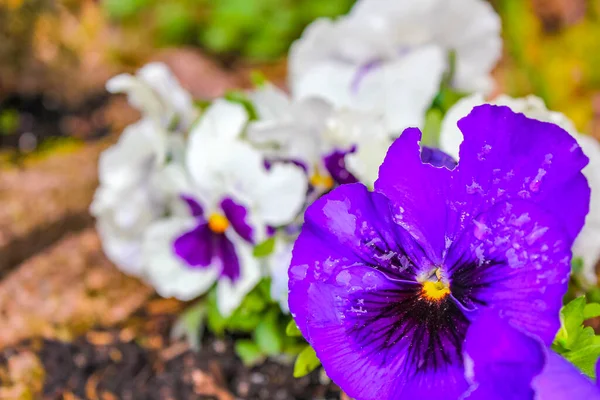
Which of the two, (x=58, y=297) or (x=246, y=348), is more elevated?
(x=246, y=348)

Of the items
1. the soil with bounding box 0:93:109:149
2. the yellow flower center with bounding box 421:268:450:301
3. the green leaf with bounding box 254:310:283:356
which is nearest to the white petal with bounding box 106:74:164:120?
the green leaf with bounding box 254:310:283:356

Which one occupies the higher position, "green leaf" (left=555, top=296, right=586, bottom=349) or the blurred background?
"green leaf" (left=555, top=296, right=586, bottom=349)

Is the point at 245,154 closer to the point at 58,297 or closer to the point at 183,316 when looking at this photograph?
the point at 183,316

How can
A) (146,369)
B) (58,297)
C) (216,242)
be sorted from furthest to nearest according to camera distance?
(58,297) < (146,369) < (216,242)

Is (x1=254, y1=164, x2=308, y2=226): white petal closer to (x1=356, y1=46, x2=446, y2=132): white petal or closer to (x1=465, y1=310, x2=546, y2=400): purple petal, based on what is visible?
(x1=356, y1=46, x2=446, y2=132): white petal

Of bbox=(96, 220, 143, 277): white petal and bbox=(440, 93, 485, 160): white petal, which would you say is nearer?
bbox=(440, 93, 485, 160): white petal

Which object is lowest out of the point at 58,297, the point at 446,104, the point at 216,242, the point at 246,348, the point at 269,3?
the point at 58,297

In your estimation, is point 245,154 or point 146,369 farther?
point 146,369

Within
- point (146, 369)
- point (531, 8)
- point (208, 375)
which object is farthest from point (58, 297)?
point (531, 8)
